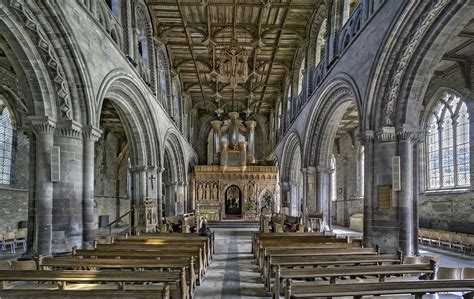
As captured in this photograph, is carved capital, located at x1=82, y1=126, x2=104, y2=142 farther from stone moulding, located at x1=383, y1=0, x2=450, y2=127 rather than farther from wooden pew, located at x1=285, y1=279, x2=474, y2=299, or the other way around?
stone moulding, located at x1=383, y1=0, x2=450, y2=127

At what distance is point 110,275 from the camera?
15.9ft

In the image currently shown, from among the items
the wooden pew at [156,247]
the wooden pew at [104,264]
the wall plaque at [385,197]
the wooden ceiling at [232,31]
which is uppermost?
the wooden ceiling at [232,31]

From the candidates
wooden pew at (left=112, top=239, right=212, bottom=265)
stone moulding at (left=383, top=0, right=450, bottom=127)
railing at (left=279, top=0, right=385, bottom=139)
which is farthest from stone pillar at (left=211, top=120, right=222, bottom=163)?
stone moulding at (left=383, top=0, right=450, bottom=127)

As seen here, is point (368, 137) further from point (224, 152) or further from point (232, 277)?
point (224, 152)

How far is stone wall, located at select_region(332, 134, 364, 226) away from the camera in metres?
22.9

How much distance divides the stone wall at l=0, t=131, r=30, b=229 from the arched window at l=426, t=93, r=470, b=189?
53.2 ft

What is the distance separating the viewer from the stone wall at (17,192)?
13.8 m

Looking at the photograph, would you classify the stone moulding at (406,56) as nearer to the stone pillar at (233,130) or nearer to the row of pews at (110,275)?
the row of pews at (110,275)

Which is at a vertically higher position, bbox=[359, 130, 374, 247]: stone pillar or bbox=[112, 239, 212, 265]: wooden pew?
bbox=[359, 130, 374, 247]: stone pillar

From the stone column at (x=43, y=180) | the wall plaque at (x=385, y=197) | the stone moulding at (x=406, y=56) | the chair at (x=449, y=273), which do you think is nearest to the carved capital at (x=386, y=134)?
the stone moulding at (x=406, y=56)

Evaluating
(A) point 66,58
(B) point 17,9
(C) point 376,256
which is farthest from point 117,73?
(C) point 376,256

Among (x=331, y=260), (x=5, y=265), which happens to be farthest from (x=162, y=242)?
(x=331, y=260)

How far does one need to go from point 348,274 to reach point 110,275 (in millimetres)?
Result: 3150

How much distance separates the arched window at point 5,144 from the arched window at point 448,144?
1656 cm
